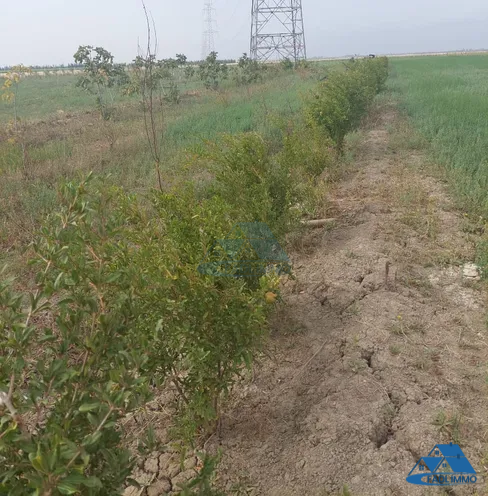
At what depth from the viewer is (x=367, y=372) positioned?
304 cm

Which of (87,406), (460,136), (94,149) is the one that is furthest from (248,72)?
(87,406)

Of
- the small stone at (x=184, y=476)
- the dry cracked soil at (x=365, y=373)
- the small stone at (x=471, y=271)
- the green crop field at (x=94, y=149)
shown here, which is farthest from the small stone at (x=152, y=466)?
the small stone at (x=471, y=271)

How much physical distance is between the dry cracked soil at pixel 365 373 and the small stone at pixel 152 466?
1 centimetres

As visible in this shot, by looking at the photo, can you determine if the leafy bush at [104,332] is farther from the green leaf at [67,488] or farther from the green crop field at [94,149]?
the green crop field at [94,149]

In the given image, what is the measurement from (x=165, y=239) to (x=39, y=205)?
15.5 feet

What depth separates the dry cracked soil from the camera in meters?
2.40

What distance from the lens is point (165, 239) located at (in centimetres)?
237

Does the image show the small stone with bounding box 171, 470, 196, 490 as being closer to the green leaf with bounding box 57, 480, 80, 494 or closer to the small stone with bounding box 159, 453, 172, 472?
the small stone with bounding box 159, 453, 172, 472

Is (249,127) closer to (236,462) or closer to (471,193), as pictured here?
(471,193)

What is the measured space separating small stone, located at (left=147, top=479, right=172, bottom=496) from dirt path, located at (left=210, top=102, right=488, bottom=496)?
29 centimetres

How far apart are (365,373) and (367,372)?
0.02m

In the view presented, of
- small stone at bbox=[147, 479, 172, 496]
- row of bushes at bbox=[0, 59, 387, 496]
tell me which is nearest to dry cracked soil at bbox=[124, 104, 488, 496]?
small stone at bbox=[147, 479, 172, 496]

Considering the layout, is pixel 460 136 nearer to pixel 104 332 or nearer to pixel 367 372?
pixel 367 372

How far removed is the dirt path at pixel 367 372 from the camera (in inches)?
94.7
